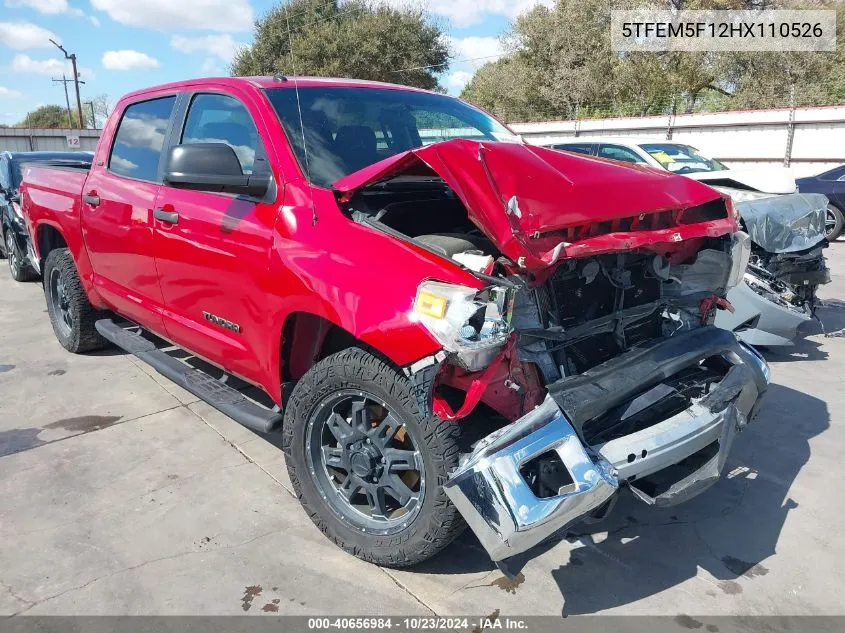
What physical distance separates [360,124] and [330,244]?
100cm

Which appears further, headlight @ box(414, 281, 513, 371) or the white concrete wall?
the white concrete wall

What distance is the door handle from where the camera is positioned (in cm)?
354

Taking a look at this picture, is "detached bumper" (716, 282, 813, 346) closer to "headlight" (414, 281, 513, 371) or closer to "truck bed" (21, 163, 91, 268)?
"headlight" (414, 281, 513, 371)

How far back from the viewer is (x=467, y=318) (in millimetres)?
2176

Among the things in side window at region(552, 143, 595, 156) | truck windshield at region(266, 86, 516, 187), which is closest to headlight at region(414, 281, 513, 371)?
truck windshield at region(266, 86, 516, 187)

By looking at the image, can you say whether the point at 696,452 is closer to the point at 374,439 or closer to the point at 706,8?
the point at 374,439

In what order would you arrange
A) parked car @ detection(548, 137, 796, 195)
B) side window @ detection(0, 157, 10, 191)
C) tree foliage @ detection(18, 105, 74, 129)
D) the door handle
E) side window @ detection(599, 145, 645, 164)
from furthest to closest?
tree foliage @ detection(18, 105, 74, 129)
side window @ detection(599, 145, 645, 164)
parked car @ detection(548, 137, 796, 195)
side window @ detection(0, 157, 10, 191)
the door handle

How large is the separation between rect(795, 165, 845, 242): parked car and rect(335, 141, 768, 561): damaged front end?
10229 mm

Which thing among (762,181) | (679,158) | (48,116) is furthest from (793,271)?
(48,116)

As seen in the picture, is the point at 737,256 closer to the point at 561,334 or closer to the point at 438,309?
the point at 561,334

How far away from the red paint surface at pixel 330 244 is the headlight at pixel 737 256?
163 mm

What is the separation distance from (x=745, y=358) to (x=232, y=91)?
9.25ft

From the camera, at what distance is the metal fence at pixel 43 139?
1203 inches

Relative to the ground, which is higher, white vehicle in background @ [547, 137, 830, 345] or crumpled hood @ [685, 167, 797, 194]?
crumpled hood @ [685, 167, 797, 194]
